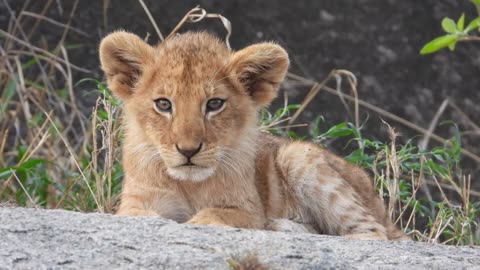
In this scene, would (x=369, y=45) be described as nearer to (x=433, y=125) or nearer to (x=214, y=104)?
(x=433, y=125)

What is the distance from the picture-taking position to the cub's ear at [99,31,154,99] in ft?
21.2

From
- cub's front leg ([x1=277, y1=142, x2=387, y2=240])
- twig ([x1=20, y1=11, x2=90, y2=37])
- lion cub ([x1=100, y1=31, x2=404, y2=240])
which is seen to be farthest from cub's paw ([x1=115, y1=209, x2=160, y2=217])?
twig ([x1=20, y1=11, x2=90, y2=37])

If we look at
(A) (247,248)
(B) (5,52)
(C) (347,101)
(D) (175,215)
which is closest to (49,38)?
(B) (5,52)

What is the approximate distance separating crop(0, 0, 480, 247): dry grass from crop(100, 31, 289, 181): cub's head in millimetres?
411

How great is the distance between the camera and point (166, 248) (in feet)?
15.9

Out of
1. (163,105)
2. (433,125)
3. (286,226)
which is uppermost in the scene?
(163,105)

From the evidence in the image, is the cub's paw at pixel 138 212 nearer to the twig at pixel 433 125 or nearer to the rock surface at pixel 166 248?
the rock surface at pixel 166 248

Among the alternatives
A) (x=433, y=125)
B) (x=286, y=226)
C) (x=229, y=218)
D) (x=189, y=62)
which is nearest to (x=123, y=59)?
(x=189, y=62)

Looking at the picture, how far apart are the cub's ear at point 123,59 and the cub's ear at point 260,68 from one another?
437 mm

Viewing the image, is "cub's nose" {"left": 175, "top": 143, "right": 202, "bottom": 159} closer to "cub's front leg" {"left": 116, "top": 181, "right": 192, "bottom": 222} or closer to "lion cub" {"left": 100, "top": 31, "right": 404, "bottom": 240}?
"lion cub" {"left": 100, "top": 31, "right": 404, "bottom": 240}

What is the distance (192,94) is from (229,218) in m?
0.61

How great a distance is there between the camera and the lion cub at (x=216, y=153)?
6.11 metres

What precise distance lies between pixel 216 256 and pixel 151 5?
541 cm

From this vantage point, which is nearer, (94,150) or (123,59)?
(123,59)
